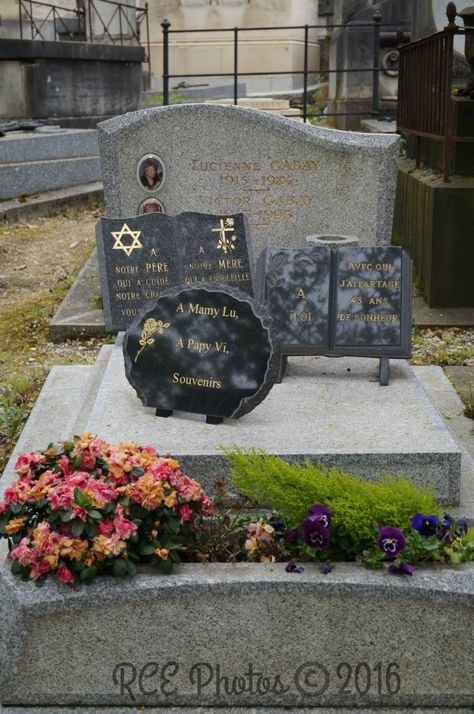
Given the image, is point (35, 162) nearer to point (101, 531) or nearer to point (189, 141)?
point (189, 141)

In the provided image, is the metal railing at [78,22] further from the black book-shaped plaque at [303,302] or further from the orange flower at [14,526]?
the orange flower at [14,526]

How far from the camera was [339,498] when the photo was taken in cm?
340

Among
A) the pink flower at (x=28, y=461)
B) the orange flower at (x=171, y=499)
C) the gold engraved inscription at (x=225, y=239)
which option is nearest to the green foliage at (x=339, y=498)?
the orange flower at (x=171, y=499)

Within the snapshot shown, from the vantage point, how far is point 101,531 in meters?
3.25

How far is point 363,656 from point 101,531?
3.03 feet

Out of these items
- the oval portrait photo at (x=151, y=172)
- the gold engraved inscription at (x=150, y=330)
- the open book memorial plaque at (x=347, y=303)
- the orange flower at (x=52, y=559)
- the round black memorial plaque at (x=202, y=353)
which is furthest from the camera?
the oval portrait photo at (x=151, y=172)

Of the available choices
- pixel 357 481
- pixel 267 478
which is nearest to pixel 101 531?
pixel 267 478

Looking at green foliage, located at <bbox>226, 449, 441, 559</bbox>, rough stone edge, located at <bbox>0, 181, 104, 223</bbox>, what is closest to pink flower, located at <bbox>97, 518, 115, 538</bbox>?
green foliage, located at <bbox>226, 449, 441, 559</bbox>

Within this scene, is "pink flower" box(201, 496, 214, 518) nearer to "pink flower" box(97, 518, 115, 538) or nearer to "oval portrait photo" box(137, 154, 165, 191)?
"pink flower" box(97, 518, 115, 538)

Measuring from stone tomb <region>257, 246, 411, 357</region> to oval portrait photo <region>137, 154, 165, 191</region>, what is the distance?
79.4 inches

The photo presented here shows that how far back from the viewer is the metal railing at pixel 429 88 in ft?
25.5

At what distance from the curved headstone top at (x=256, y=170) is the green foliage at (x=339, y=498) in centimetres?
323

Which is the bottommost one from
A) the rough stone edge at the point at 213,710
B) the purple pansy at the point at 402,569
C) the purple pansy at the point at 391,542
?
the rough stone edge at the point at 213,710

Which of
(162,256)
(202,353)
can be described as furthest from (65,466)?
(162,256)
